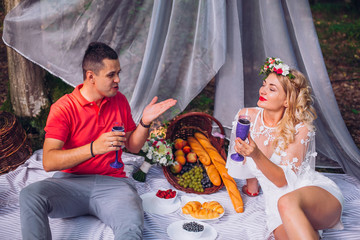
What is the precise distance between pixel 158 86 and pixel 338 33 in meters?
6.61

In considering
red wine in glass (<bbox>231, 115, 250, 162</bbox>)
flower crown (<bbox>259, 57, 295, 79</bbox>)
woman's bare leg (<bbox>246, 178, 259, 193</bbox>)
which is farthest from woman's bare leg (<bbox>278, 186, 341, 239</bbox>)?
flower crown (<bbox>259, 57, 295, 79</bbox>)

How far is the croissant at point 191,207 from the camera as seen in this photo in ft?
10.9

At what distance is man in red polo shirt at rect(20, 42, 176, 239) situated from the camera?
273 cm

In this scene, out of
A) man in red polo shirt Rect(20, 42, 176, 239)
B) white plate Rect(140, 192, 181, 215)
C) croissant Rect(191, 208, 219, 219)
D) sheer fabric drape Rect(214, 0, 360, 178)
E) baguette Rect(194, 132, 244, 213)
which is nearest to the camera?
A: man in red polo shirt Rect(20, 42, 176, 239)

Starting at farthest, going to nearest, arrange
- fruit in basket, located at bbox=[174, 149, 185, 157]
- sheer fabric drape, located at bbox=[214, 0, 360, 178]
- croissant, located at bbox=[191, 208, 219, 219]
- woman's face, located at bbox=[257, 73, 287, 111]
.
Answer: fruit in basket, located at bbox=[174, 149, 185, 157] < sheer fabric drape, located at bbox=[214, 0, 360, 178] < croissant, located at bbox=[191, 208, 219, 219] < woman's face, located at bbox=[257, 73, 287, 111]

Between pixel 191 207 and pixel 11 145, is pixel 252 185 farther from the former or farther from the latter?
pixel 11 145

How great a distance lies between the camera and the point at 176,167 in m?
3.87

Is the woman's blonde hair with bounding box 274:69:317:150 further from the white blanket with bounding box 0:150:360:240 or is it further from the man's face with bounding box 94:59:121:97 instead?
the man's face with bounding box 94:59:121:97

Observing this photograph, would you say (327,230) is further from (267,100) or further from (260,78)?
(260,78)

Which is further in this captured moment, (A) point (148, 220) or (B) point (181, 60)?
(B) point (181, 60)

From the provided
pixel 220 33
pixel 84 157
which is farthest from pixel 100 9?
pixel 84 157

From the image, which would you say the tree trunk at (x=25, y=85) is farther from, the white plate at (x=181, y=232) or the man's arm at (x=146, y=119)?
the white plate at (x=181, y=232)

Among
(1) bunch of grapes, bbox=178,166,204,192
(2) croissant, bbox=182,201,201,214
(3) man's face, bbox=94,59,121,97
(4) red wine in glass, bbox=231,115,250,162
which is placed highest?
(3) man's face, bbox=94,59,121,97

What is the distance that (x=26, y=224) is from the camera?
8.37 feet
